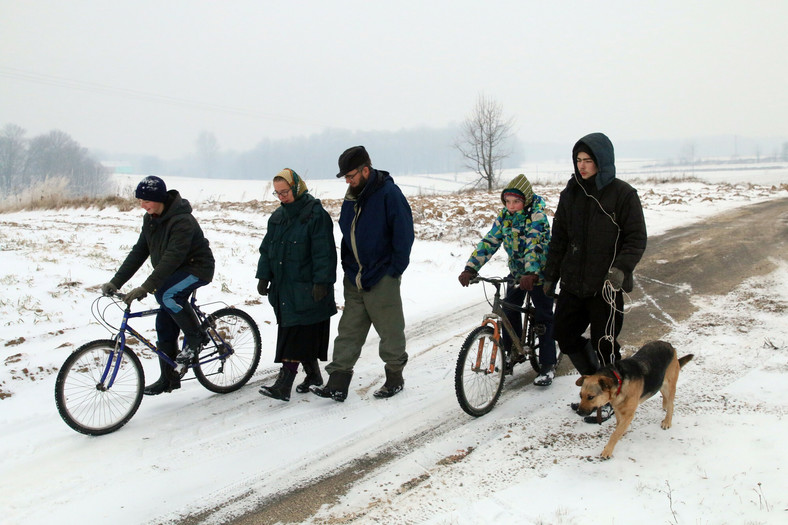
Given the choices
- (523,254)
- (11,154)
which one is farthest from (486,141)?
(11,154)

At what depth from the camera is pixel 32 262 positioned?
8.47m

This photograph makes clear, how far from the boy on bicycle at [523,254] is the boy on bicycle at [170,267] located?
8.47 feet

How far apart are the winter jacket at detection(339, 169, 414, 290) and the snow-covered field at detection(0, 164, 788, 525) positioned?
132cm

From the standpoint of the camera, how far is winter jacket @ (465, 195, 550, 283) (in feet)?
16.1

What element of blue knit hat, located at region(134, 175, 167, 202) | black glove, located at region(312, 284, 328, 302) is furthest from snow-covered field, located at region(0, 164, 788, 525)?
blue knit hat, located at region(134, 175, 167, 202)

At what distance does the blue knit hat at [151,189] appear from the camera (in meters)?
4.62

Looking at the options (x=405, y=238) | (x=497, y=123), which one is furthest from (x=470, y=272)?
(x=497, y=123)

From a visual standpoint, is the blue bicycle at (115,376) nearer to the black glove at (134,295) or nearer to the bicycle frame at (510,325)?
the black glove at (134,295)

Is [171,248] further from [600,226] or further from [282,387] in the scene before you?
[600,226]

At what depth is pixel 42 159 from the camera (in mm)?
94000

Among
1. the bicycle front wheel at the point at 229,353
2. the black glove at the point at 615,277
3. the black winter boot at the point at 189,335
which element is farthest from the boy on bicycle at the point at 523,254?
the black winter boot at the point at 189,335

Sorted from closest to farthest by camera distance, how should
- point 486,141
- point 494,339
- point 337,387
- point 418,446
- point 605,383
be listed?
point 605,383 → point 418,446 → point 494,339 → point 337,387 → point 486,141

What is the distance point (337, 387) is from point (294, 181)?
6.72 ft

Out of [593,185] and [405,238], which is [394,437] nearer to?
[405,238]
